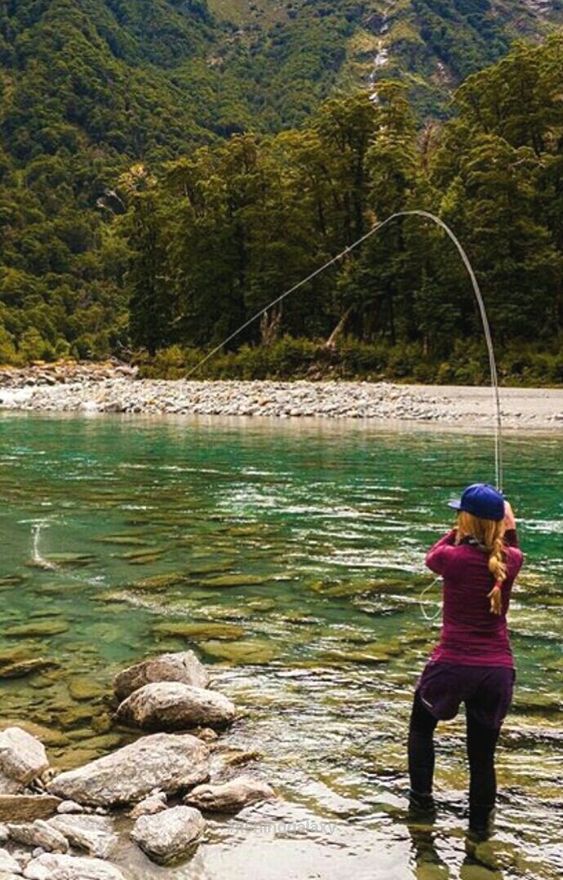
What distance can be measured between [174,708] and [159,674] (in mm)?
554

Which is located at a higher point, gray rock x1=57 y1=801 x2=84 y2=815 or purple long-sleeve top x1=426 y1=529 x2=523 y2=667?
purple long-sleeve top x1=426 y1=529 x2=523 y2=667

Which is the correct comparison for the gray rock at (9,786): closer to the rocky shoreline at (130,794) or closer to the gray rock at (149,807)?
the rocky shoreline at (130,794)

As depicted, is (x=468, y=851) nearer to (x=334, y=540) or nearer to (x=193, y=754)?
(x=193, y=754)

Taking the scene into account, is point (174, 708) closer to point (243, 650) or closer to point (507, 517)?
point (243, 650)

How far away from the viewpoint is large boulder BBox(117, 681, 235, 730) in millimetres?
5848

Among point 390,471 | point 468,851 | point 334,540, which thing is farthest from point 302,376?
point 468,851

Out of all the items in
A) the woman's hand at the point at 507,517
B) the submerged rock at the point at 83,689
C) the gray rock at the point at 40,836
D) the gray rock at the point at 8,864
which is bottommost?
the submerged rock at the point at 83,689

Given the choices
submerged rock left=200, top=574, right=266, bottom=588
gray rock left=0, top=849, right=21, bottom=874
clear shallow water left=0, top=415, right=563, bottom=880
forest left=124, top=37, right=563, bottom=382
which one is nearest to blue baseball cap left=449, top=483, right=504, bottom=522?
clear shallow water left=0, top=415, right=563, bottom=880

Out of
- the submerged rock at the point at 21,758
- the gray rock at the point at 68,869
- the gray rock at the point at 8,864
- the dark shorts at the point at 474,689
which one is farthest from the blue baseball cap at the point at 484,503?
the submerged rock at the point at 21,758

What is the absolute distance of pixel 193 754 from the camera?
17.0ft

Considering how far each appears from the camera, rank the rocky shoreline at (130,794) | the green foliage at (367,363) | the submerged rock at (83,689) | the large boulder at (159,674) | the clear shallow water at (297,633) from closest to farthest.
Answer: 1. the rocky shoreline at (130,794)
2. the clear shallow water at (297,633)
3. the large boulder at (159,674)
4. the submerged rock at (83,689)
5. the green foliage at (367,363)

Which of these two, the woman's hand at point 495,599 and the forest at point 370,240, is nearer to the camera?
the woman's hand at point 495,599

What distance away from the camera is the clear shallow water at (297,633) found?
15.0 ft

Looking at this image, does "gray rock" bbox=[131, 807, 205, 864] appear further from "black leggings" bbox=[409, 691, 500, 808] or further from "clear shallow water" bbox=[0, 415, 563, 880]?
"black leggings" bbox=[409, 691, 500, 808]
